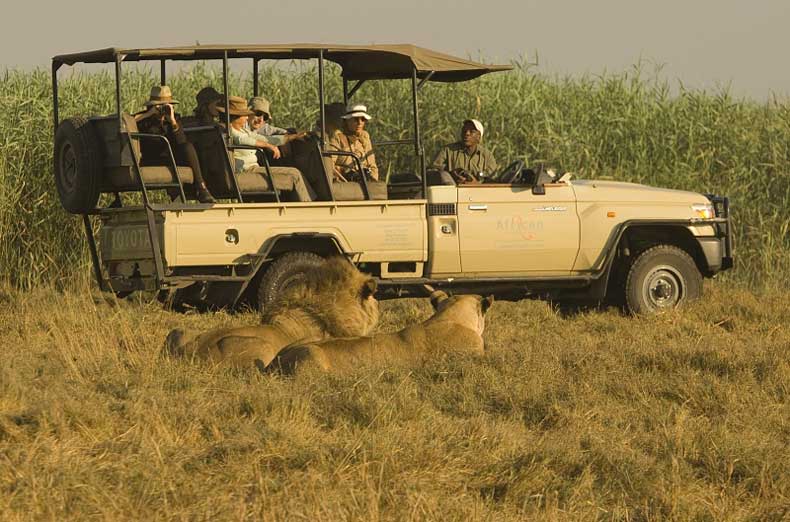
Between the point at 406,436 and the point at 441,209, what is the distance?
541cm

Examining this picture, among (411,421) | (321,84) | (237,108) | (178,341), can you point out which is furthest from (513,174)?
(411,421)

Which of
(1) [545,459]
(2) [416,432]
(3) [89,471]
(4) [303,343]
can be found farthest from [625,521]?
(4) [303,343]

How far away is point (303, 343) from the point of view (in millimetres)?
8508

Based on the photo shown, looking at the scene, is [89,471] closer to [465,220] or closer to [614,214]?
[465,220]

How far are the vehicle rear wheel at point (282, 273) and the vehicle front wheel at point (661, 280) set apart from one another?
115 inches

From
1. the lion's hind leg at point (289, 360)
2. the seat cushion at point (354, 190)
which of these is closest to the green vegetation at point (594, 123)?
the seat cushion at point (354, 190)

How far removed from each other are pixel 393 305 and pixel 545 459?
710cm

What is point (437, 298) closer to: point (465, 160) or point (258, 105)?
point (258, 105)

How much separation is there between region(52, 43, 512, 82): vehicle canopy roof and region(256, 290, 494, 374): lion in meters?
2.71

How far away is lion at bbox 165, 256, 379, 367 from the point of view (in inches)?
348

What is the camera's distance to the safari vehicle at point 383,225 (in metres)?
11.0

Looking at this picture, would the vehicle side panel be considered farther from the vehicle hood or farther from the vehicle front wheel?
the vehicle front wheel

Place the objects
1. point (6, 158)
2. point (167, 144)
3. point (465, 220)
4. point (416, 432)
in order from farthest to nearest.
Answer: point (6, 158) → point (465, 220) → point (167, 144) → point (416, 432)

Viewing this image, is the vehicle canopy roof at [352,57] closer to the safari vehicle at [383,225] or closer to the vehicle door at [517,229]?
the safari vehicle at [383,225]
